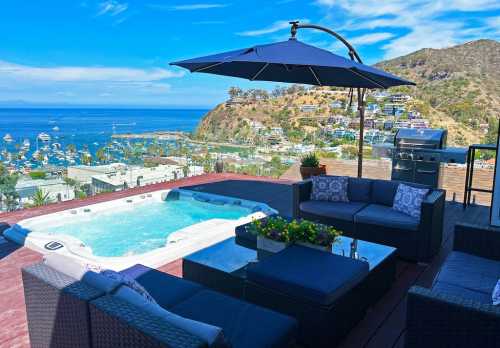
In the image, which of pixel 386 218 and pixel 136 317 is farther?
pixel 386 218

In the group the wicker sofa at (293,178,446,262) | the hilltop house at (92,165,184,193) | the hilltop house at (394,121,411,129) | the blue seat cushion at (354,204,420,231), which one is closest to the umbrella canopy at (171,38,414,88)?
the wicker sofa at (293,178,446,262)

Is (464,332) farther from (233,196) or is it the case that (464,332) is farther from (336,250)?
(233,196)

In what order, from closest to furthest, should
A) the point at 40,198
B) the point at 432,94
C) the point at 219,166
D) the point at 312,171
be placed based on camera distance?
the point at 40,198 < the point at 312,171 < the point at 219,166 < the point at 432,94

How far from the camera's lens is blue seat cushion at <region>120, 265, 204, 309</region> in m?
2.29

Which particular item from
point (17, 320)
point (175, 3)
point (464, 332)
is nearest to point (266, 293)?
point (464, 332)

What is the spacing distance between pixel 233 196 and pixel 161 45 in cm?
1952

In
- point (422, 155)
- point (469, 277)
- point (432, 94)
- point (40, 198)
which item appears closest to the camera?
point (469, 277)

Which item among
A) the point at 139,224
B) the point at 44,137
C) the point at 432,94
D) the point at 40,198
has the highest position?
the point at 432,94

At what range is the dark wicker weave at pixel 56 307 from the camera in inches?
65.6

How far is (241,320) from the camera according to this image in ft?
6.82

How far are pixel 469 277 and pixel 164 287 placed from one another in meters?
2.07

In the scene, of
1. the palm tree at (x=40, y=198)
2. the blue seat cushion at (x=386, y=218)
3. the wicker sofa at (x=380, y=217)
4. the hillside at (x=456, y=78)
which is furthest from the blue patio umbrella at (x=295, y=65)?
the hillside at (x=456, y=78)

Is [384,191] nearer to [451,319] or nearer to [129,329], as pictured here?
[451,319]

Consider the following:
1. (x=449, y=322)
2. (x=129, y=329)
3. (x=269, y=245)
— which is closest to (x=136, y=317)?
(x=129, y=329)
